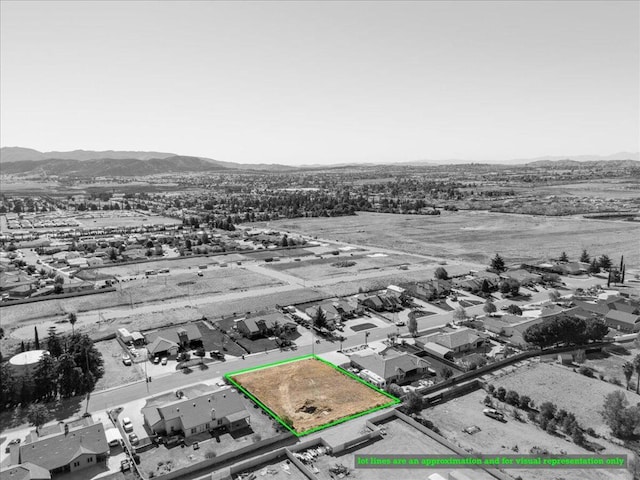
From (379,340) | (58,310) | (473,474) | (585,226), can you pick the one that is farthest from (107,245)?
(585,226)

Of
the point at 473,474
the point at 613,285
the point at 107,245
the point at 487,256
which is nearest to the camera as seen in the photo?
the point at 473,474

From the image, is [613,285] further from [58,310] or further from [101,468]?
[58,310]

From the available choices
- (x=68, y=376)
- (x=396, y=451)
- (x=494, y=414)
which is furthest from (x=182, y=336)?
(x=494, y=414)

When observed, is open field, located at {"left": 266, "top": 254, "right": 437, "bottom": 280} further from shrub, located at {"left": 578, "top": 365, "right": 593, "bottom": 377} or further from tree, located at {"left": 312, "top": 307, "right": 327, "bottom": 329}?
shrub, located at {"left": 578, "top": 365, "right": 593, "bottom": 377}

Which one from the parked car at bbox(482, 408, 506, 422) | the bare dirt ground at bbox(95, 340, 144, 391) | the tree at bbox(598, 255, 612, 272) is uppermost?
the tree at bbox(598, 255, 612, 272)

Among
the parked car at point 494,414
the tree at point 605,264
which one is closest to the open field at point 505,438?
the parked car at point 494,414

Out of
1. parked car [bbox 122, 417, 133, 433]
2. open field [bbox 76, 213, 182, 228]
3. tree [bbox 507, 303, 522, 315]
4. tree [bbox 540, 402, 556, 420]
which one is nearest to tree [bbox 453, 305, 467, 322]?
tree [bbox 507, 303, 522, 315]

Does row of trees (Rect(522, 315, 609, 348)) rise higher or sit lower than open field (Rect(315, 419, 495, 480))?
higher
